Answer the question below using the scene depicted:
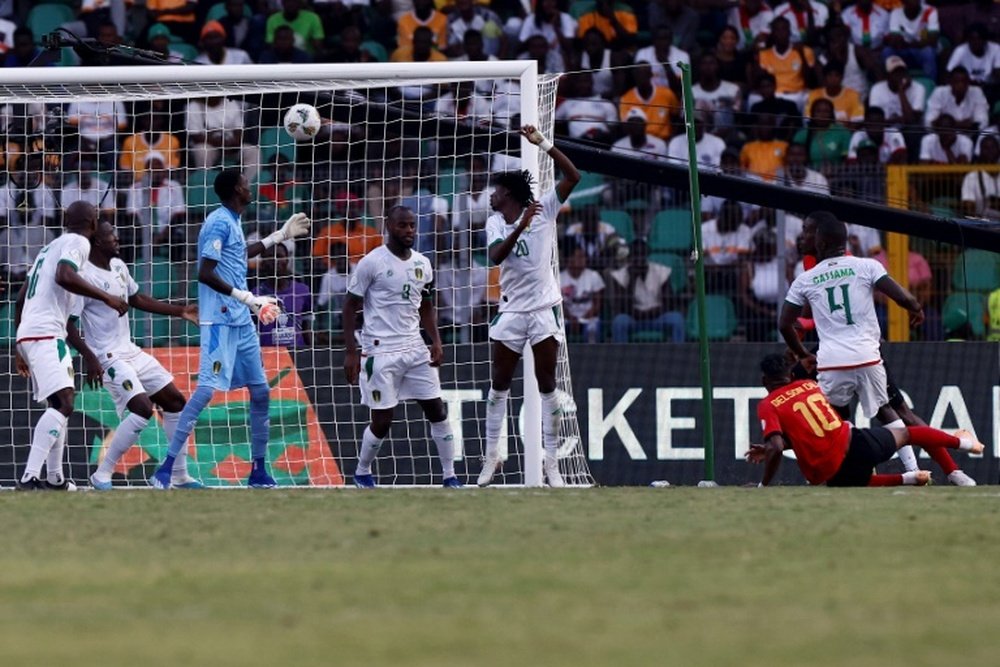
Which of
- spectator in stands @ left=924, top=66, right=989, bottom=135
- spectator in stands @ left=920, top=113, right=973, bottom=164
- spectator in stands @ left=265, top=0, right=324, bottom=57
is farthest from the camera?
spectator in stands @ left=265, top=0, right=324, bottom=57

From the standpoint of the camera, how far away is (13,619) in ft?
17.1

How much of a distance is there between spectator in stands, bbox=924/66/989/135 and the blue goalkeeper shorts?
8740 millimetres

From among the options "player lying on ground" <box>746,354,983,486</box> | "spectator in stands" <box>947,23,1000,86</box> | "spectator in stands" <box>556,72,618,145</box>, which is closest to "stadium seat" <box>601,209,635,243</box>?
"spectator in stands" <box>556,72,618,145</box>

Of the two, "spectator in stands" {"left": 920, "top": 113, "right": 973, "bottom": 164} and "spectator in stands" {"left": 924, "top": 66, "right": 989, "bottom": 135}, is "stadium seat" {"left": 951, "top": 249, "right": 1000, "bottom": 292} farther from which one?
"spectator in stands" {"left": 924, "top": 66, "right": 989, "bottom": 135}

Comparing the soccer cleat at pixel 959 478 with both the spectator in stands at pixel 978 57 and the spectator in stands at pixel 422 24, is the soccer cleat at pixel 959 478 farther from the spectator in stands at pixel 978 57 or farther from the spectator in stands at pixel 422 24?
the spectator in stands at pixel 422 24

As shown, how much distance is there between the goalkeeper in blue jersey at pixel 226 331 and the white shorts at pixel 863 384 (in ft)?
12.4

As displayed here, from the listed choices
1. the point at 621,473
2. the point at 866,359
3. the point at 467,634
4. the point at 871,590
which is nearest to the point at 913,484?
the point at 866,359

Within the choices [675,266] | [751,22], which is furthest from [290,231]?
[751,22]

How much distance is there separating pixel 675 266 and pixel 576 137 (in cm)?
Answer: 228

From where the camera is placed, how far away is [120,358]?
12312 millimetres

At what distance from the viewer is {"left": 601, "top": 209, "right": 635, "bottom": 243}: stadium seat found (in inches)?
585

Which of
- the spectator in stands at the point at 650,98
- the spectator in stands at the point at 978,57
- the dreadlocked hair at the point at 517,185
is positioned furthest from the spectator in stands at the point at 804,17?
the dreadlocked hair at the point at 517,185

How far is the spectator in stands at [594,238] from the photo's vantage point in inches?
588

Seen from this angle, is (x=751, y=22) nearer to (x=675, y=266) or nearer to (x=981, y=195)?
(x=981, y=195)
